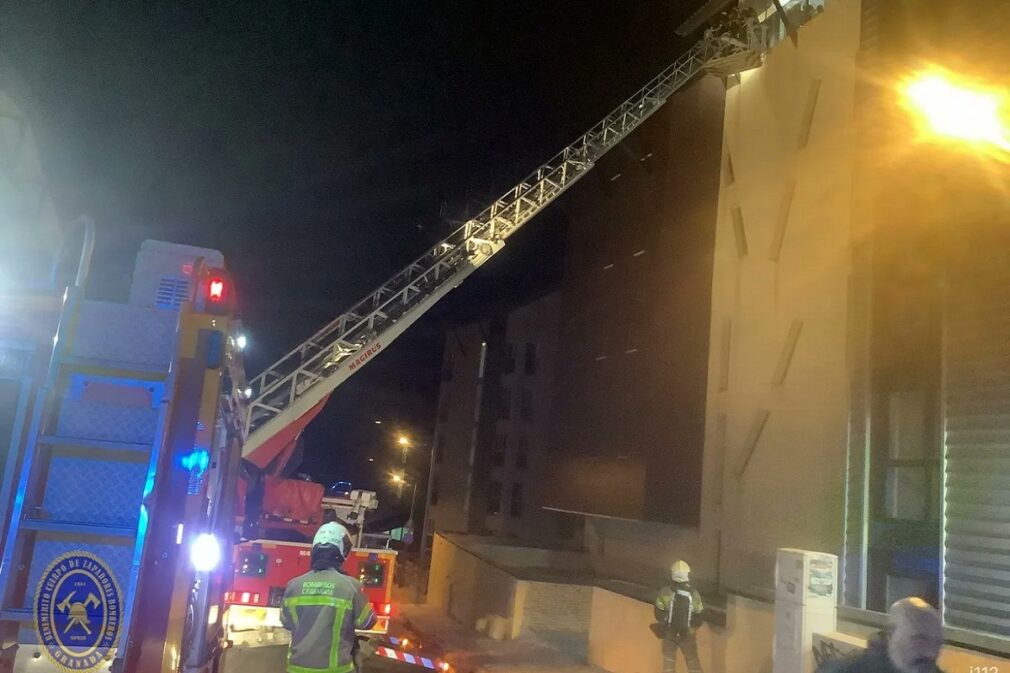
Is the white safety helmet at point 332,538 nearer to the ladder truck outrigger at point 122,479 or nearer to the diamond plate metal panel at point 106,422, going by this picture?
the ladder truck outrigger at point 122,479

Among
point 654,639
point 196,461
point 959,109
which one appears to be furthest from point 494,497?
point 196,461

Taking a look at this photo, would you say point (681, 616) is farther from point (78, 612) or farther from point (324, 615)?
point (78, 612)

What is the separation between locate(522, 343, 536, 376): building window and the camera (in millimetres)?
27484

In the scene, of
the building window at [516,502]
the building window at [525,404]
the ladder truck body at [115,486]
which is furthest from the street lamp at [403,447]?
the ladder truck body at [115,486]

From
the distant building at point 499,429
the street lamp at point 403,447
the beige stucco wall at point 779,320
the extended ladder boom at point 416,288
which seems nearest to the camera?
the beige stucco wall at point 779,320

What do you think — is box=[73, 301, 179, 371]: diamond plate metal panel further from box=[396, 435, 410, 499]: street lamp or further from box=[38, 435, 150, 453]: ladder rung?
box=[396, 435, 410, 499]: street lamp

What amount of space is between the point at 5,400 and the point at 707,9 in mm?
13817

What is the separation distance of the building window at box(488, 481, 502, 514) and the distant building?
36 mm

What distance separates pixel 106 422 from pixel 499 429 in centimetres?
2542

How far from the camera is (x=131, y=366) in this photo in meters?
3.49

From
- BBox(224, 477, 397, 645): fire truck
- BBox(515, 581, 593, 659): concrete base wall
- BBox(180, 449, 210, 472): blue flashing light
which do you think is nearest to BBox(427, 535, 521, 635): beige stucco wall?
BBox(515, 581, 593, 659): concrete base wall

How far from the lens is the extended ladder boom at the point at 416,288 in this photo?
11.0 m

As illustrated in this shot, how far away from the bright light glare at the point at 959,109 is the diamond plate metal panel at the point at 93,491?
25.9ft

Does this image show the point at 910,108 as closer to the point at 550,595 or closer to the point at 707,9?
the point at 707,9
